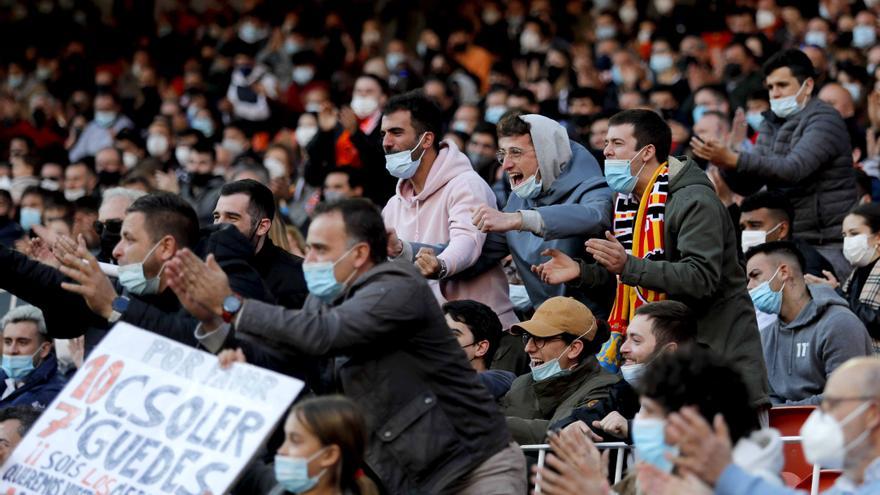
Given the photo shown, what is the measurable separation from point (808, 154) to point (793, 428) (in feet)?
9.79

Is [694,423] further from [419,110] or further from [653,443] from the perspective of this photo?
[419,110]

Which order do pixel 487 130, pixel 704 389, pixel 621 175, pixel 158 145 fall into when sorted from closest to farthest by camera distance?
pixel 704 389, pixel 621 175, pixel 487 130, pixel 158 145

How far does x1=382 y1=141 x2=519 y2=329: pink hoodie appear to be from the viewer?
8734 mm

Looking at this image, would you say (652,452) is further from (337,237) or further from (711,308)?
(711,308)

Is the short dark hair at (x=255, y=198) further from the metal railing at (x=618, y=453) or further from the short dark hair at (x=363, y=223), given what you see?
the short dark hair at (x=363, y=223)

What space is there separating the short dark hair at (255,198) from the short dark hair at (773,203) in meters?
3.39

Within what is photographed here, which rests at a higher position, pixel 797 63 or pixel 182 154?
pixel 797 63

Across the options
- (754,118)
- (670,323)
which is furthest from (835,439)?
(754,118)

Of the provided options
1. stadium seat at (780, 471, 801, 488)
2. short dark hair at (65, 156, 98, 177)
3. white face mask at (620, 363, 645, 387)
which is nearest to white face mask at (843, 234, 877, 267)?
stadium seat at (780, 471, 801, 488)

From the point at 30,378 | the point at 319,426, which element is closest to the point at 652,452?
the point at 319,426

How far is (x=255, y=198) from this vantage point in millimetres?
8227

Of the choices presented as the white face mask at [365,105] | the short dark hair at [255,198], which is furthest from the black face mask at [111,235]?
the white face mask at [365,105]

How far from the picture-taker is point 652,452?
5086mm

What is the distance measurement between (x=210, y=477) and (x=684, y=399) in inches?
69.6
